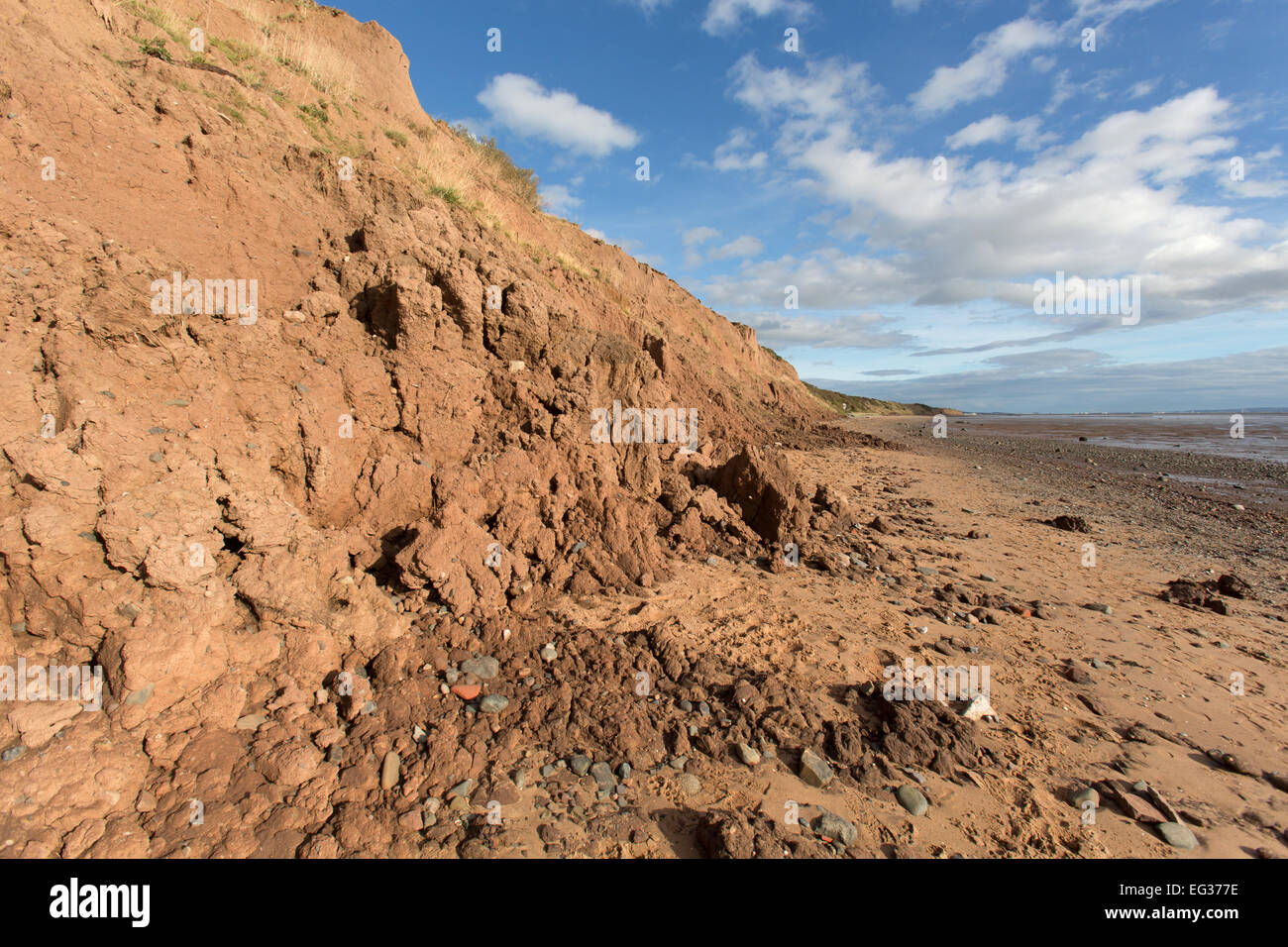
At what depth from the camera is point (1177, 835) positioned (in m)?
2.68

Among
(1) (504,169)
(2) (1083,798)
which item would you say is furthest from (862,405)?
(2) (1083,798)

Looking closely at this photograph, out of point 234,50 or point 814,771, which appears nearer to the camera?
point 814,771

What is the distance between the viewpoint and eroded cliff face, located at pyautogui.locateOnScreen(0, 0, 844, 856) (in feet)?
8.41

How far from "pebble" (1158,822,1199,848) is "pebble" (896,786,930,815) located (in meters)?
1.18

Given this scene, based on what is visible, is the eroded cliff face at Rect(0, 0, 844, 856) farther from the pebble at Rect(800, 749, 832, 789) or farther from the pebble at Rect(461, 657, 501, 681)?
the pebble at Rect(800, 749, 832, 789)

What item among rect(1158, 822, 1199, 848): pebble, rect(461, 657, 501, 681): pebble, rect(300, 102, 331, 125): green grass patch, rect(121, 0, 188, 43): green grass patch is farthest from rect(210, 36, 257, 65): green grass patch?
rect(1158, 822, 1199, 848): pebble

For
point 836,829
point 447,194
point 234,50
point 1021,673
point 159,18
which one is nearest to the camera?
point 836,829

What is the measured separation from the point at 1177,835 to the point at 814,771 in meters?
1.83

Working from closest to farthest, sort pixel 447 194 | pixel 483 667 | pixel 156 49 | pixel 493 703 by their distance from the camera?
pixel 493 703
pixel 483 667
pixel 156 49
pixel 447 194

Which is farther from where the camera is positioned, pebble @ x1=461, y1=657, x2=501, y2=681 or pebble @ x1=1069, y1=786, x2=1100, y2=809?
pebble @ x1=461, y1=657, x2=501, y2=681

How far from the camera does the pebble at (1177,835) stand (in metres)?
2.67

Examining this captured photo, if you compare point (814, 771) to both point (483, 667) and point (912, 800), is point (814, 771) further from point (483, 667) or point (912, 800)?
point (483, 667)

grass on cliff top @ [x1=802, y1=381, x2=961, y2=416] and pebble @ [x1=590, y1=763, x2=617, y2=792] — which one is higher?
grass on cliff top @ [x1=802, y1=381, x2=961, y2=416]
